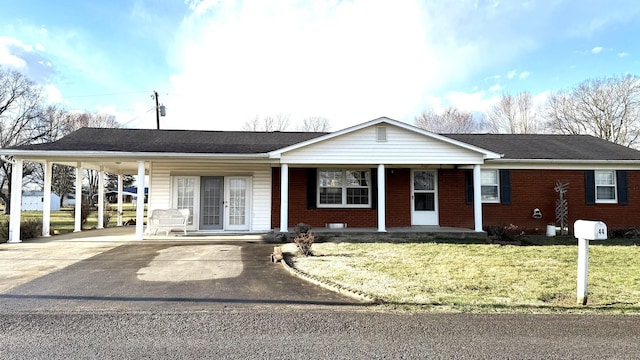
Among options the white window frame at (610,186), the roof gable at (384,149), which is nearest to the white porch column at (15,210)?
the roof gable at (384,149)

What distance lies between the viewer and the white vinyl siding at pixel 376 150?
11992mm

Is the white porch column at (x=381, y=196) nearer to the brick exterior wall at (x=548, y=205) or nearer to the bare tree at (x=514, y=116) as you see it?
the brick exterior wall at (x=548, y=205)

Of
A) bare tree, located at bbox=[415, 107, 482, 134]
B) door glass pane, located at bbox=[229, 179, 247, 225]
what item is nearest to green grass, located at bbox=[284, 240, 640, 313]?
door glass pane, located at bbox=[229, 179, 247, 225]

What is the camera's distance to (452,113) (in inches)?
1543

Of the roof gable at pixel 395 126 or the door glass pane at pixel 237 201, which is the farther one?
the door glass pane at pixel 237 201

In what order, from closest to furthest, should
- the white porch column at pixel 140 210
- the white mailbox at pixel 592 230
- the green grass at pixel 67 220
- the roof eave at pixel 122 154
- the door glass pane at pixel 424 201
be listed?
the white mailbox at pixel 592 230 < the roof eave at pixel 122 154 < the white porch column at pixel 140 210 < the door glass pane at pixel 424 201 < the green grass at pixel 67 220

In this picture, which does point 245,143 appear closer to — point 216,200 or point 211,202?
point 216,200

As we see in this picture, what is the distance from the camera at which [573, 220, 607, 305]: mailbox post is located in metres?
4.82

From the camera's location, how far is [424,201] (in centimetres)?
1423

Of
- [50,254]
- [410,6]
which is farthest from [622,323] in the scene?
[50,254]

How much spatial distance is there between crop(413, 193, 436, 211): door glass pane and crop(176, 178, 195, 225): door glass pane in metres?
8.53

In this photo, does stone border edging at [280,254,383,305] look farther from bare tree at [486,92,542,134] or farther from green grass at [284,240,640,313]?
bare tree at [486,92,542,134]

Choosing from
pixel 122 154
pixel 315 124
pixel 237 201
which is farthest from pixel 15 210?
pixel 315 124

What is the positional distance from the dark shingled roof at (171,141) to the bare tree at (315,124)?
81.2 feet
